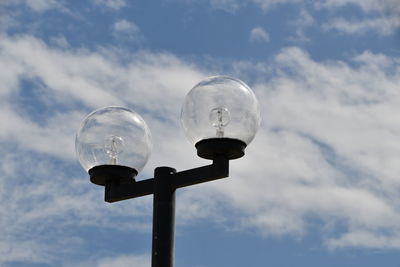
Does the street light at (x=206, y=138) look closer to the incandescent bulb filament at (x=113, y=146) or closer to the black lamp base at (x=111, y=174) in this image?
the black lamp base at (x=111, y=174)

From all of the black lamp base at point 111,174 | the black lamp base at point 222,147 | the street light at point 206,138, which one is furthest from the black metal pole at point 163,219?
the black lamp base at point 111,174

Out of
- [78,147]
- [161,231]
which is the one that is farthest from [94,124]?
[161,231]

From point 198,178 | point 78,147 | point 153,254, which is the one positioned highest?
point 78,147

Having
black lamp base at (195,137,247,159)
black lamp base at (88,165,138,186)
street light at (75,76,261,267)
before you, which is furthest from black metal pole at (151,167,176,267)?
black lamp base at (88,165,138,186)

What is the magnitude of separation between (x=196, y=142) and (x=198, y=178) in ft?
1.02

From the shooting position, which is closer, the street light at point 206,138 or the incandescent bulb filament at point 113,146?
the street light at point 206,138

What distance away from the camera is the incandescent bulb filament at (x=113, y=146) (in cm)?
761

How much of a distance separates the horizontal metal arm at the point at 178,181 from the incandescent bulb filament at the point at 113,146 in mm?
248

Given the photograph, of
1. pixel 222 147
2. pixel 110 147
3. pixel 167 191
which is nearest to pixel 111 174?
pixel 110 147

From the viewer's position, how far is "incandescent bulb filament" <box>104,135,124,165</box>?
7.61 metres

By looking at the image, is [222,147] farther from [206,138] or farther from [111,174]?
[111,174]

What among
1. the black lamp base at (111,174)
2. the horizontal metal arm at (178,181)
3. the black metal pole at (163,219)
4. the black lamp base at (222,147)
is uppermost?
the black lamp base at (111,174)

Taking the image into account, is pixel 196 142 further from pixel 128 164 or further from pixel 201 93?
pixel 128 164

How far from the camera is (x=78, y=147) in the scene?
7.69 m
